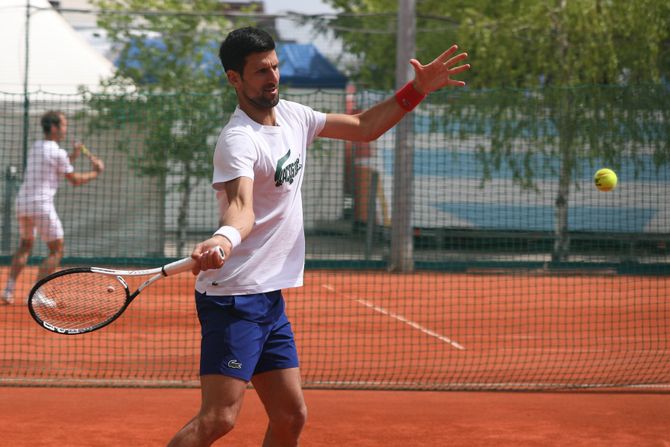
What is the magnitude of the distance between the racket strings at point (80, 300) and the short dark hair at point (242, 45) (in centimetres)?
93

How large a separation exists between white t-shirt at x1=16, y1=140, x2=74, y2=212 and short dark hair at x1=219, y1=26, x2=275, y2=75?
21.5 feet

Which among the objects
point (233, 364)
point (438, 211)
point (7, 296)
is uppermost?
point (438, 211)

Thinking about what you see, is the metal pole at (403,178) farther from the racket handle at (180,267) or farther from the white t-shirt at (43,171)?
the racket handle at (180,267)

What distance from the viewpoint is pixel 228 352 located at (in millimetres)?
3332

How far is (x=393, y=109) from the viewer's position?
400cm

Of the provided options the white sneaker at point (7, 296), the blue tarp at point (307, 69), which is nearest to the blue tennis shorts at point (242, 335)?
the white sneaker at point (7, 296)

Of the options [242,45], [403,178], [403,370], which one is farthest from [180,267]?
[403,178]

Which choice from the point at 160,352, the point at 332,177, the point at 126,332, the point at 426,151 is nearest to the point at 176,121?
the point at 332,177

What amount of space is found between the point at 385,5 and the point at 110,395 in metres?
16.1

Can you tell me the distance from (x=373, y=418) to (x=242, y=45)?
9.30 ft

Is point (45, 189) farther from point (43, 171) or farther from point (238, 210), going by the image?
point (238, 210)

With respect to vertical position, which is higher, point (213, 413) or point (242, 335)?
point (242, 335)

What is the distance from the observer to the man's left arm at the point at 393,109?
12.9ft

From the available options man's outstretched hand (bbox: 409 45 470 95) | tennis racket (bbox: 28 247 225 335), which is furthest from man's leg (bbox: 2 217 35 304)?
man's outstretched hand (bbox: 409 45 470 95)
